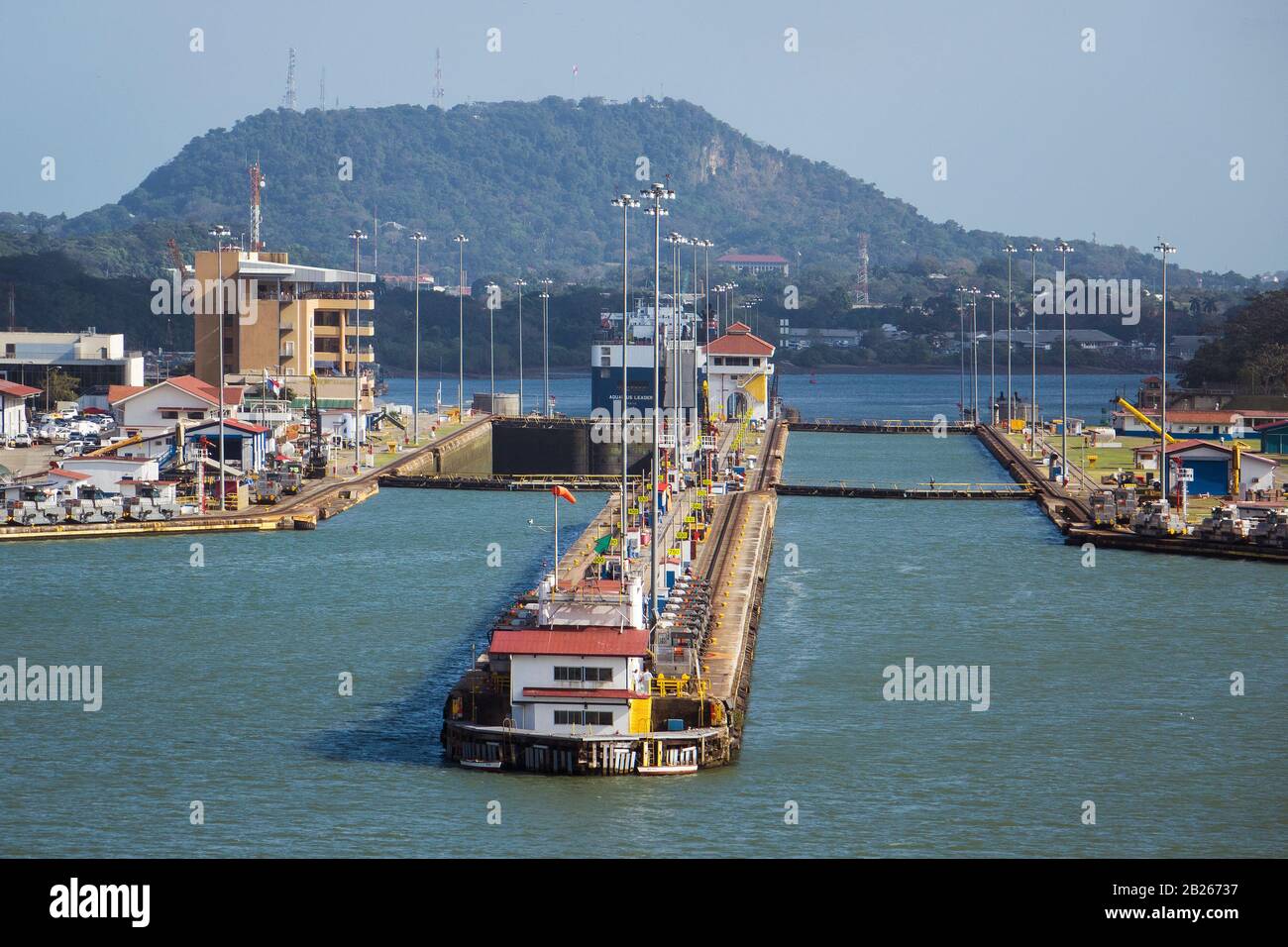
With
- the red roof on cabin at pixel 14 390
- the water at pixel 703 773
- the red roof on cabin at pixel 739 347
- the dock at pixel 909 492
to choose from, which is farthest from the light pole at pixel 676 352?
the red roof on cabin at pixel 14 390

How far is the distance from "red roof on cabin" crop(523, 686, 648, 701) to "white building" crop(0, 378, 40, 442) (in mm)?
58445

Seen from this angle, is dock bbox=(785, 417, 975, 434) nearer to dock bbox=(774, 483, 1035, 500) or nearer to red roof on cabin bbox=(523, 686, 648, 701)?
dock bbox=(774, 483, 1035, 500)

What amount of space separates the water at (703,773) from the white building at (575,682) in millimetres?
1131

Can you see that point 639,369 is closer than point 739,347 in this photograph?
Yes

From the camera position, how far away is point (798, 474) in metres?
85.2

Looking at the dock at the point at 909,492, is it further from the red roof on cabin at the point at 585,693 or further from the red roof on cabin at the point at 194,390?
the red roof on cabin at the point at 585,693

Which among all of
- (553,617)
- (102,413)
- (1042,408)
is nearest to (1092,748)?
(553,617)

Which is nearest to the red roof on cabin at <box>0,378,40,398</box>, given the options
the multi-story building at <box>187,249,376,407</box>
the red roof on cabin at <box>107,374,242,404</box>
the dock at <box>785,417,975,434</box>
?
the red roof on cabin at <box>107,374,242,404</box>

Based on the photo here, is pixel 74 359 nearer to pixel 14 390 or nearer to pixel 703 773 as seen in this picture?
pixel 14 390

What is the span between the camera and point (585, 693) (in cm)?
2984

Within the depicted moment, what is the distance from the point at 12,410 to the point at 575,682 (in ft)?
203

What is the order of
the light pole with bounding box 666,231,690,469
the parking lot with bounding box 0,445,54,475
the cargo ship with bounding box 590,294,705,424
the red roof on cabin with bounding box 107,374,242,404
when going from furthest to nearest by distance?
1. the cargo ship with bounding box 590,294,705,424
2. the red roof on cabin with bounding box 107,374,242,404
3. the parking lot with bounding box 0,445,54,475
4. the light pole with bounding box 666,231,690,469

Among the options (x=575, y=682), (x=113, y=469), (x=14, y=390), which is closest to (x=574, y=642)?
(x=575, y=682)

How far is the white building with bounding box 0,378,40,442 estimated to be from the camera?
84000 millimetres
